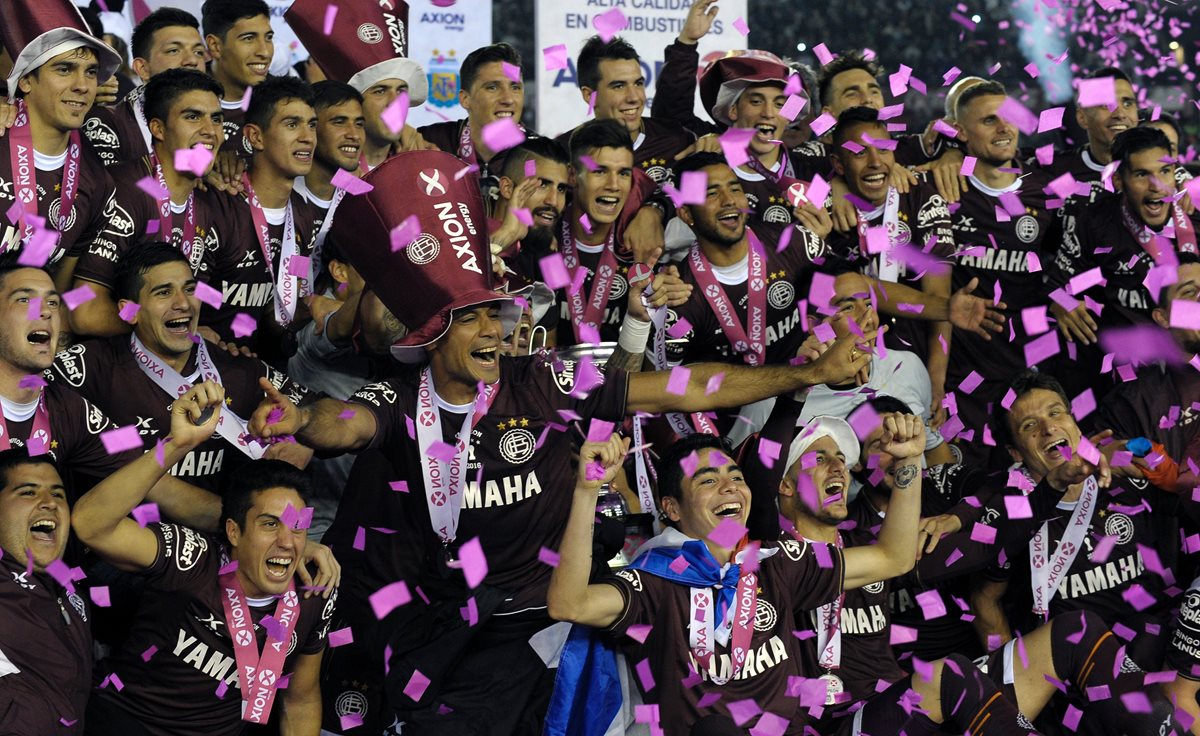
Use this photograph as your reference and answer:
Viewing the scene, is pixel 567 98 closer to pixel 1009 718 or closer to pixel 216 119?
pixel 216 119

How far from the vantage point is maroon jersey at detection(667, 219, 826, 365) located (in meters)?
5.35

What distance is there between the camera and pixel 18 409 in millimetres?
4148

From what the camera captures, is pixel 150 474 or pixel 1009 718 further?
pixel 1009 718

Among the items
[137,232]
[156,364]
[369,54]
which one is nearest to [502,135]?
[369,54]

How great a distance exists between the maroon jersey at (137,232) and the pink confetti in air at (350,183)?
0.40m

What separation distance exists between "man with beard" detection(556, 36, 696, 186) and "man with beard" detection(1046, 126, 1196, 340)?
150 centimetres

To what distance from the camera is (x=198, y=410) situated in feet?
12.5

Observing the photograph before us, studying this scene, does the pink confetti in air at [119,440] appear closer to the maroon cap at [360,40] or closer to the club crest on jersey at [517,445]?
the club crest on jersey at [517,445]

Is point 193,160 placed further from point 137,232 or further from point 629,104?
point 629,104

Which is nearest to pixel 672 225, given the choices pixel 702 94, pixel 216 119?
pixel 702 94

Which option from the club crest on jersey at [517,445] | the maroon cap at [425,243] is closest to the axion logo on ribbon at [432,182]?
the maroon cap at [425,243]

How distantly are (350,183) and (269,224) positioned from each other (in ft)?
1.37

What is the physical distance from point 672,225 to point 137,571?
2175 millimetres

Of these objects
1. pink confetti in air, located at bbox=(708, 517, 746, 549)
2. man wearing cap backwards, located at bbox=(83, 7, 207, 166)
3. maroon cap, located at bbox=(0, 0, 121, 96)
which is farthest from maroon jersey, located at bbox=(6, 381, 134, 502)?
pink confetti in air, located at bbox=(708, 517, 746, 549)
